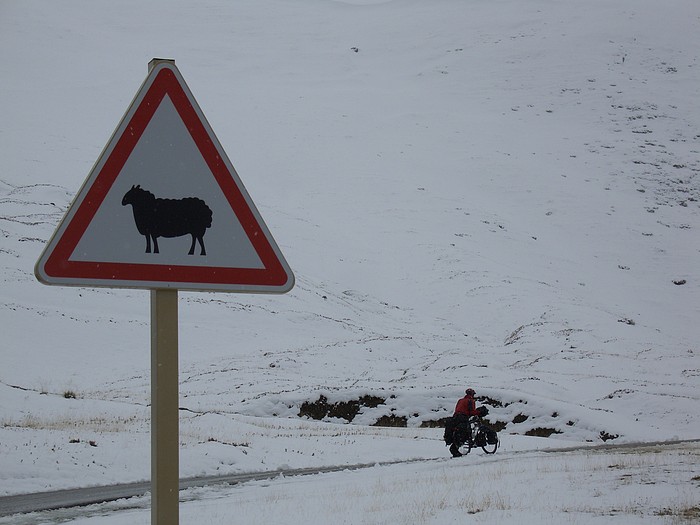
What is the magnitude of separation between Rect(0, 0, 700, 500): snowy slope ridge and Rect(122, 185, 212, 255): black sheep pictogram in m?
11.9

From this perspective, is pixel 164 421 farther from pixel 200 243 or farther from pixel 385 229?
pixel 385 229

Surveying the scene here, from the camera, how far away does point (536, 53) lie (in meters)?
132

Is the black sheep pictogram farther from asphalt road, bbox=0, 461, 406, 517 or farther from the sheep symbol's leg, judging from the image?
asphalt road, bbox=0, 461, 406, 517

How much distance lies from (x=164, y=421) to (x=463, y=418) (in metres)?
18.1

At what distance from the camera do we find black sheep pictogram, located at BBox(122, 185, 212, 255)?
305cm

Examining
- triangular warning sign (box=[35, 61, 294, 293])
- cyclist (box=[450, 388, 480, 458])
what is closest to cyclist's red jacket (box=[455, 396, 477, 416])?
cyclist (box=[450, 388, 480, 458])

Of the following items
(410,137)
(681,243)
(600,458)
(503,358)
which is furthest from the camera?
(410,137)

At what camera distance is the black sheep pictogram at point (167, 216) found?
3.05m

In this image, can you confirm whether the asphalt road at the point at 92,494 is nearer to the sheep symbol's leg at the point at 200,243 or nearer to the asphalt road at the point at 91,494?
the asphalt road at the point at 91,494

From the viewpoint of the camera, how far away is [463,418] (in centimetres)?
2050

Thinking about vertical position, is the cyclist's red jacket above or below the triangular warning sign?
below

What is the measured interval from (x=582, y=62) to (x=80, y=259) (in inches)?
5175

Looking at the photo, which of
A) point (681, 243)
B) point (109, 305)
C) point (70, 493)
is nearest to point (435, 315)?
point (109, 305)

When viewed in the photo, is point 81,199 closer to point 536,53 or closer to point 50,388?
point 50,388
